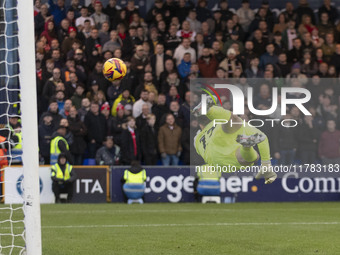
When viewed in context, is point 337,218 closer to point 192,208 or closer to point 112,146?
point 192,208

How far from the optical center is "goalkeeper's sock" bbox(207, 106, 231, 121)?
17013mm

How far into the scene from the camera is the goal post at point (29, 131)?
7270 mm

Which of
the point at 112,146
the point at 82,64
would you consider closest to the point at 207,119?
the point at 112,146

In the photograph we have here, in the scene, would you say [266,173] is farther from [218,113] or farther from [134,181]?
[134,181]

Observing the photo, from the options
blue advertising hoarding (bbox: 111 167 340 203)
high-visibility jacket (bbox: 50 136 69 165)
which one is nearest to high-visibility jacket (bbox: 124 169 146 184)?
blue advertising hoarding (bbox: 111 167 340 203)

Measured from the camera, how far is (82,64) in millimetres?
19219

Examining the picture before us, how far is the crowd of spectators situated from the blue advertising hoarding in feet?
1.75

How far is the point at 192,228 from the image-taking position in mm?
12336

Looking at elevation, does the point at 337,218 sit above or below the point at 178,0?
below

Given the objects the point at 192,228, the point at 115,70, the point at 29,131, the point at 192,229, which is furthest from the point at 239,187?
the point at 29,131

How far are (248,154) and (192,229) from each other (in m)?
4.98

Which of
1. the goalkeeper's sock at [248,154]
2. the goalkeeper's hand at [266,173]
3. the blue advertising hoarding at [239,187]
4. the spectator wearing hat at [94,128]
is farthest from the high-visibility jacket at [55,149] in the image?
the goalkeeper's hand at [266,173]

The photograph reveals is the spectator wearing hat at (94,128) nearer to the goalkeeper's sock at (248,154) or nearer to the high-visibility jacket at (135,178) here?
the high-visibility jacket at (135,178)

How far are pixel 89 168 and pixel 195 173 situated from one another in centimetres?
236
